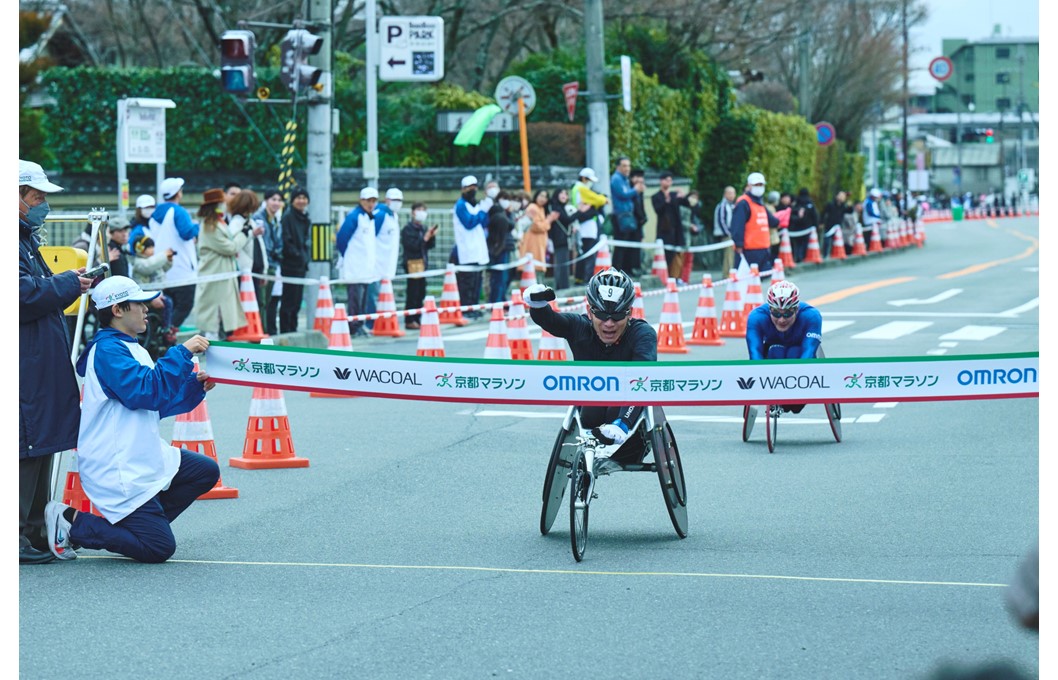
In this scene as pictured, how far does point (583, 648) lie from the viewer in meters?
6.59

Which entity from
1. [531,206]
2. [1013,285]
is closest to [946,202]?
[1013,285]

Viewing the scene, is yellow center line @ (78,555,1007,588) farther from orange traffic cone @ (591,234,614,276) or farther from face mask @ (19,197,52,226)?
orange traffic cone @ (591,234,614,276)

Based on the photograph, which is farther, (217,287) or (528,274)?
(528,274)

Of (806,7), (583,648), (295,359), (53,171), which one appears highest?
(806,7)

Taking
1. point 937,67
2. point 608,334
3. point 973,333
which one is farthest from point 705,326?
point 937,67

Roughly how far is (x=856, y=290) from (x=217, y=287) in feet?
48.0

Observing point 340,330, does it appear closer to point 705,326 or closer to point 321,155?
point 321,155

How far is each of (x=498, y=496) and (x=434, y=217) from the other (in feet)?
64.0

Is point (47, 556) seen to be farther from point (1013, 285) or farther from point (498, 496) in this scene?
point (1013, 285)

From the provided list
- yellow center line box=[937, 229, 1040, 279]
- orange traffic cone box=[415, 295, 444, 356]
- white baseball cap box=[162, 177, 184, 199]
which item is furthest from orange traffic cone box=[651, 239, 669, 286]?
orange traffic cone box=[415, 295, 444, 356]

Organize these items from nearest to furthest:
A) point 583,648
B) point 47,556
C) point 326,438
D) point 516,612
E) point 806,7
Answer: point 583,648
point 516,612
point 47,556
point 326,438
point 806,7

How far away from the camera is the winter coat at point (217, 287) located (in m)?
18.1

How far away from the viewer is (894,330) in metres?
21.0

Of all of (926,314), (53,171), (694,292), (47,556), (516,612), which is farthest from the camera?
(53,171)
